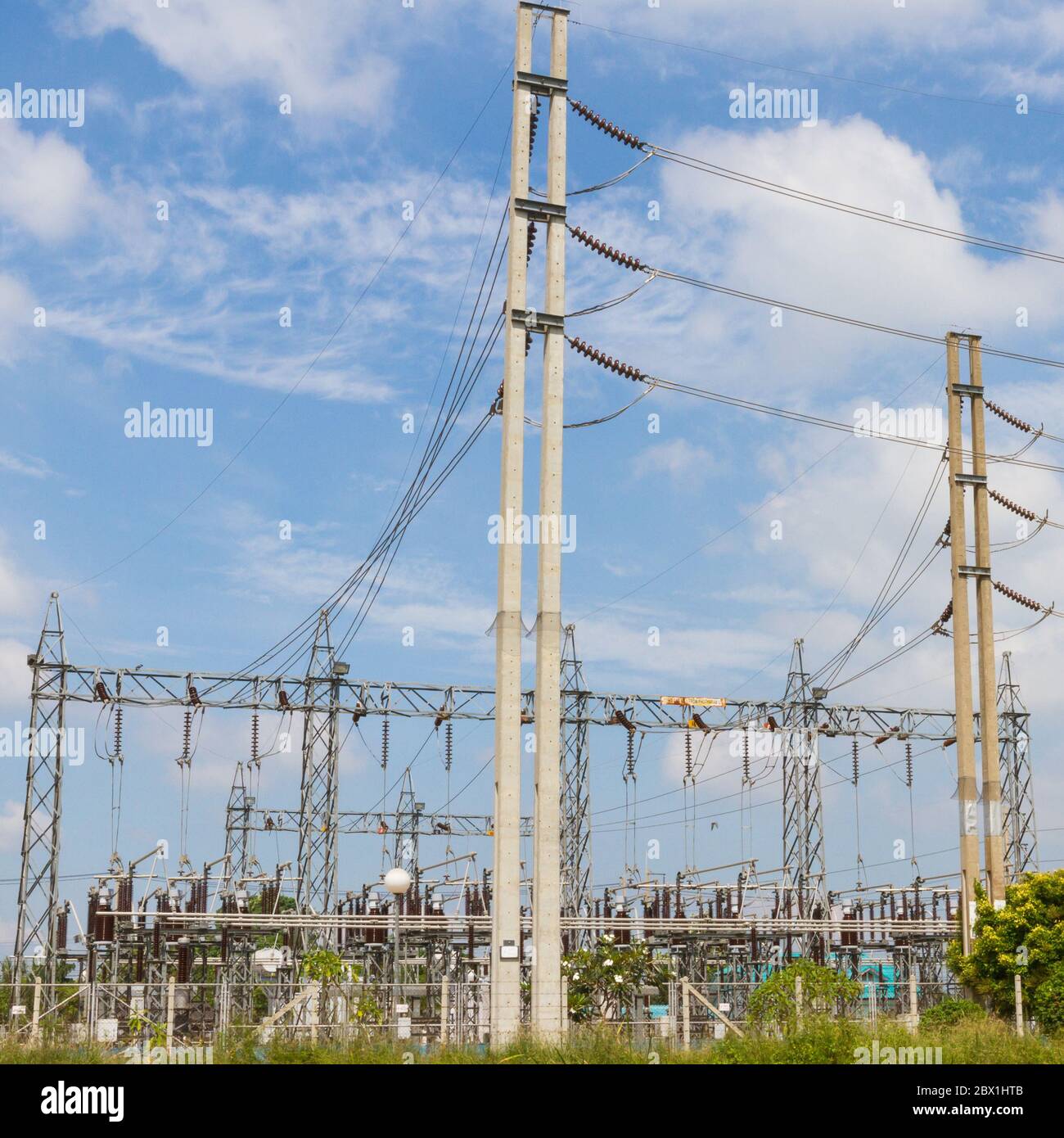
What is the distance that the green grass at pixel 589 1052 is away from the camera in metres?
14.7

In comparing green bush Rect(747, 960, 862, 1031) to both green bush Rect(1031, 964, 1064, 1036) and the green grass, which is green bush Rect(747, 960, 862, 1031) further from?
green bush Rect(1031, 964, 1064, 1036)

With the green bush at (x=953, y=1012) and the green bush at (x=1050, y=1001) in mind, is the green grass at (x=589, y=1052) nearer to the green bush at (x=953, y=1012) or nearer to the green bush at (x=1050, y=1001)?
the green bush at (x=953, y=1012)

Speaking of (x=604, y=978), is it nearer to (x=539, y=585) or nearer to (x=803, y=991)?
(x=803, y=991)

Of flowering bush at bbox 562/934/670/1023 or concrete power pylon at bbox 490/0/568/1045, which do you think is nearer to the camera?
concrete power pylon at bbox 490/0/568/1045

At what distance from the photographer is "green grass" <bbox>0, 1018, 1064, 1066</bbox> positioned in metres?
14.7

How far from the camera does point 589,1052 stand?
1506 cm

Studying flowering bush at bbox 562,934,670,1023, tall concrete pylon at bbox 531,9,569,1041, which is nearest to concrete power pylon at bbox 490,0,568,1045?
tall concrete pylon at bbox 531,9,569,1041

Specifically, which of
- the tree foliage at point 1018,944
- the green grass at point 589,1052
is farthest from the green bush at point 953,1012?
the green grass at point 589,1052

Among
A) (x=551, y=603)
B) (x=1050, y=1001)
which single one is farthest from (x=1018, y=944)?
(x=551, y=603)

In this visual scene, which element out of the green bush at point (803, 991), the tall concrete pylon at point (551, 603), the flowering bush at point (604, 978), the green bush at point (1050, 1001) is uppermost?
the tall concrete pylon at point (551, 603)
